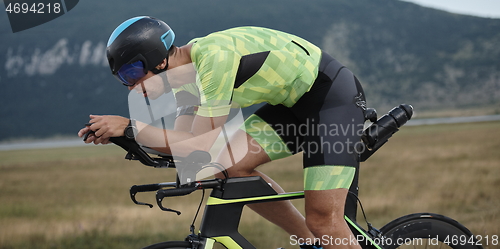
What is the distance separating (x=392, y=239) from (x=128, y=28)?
7.55 ft

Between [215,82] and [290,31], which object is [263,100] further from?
[290,31]

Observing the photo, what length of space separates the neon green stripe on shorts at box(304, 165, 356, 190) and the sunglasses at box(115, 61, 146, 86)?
121 cm

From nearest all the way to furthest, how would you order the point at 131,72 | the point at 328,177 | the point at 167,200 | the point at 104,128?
the point at 104,128, the point at 131,72, the point at 328,177, the point at 167,200

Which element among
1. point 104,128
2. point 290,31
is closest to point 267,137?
point 104,128

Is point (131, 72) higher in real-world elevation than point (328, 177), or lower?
higher

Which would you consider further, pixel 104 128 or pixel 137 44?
pixel 137 44

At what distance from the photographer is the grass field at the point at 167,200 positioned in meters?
6.53

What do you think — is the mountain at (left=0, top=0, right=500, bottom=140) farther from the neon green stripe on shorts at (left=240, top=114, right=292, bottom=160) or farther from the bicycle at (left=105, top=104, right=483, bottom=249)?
the bicycle at (left=105, top=104, right=483, bottom=249)

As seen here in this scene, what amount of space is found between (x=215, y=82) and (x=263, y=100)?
60 cm

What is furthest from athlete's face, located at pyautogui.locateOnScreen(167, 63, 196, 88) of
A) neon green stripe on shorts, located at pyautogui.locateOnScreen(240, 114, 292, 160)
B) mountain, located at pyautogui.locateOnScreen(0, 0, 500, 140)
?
mountain, located at pyautogui.locateOnScreen(0, 0, 500, 140)

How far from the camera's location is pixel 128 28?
2.44 metres

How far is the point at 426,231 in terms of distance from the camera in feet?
10.7

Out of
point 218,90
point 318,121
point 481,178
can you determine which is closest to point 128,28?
point 218,90

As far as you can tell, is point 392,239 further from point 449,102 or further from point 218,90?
point 449,102
